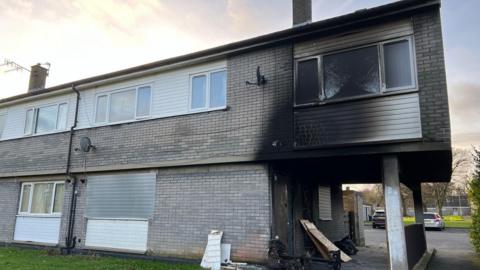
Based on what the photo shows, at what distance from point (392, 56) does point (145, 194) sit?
7680 millimetres

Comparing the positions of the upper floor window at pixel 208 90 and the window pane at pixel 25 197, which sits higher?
the upper floor window at pixel 208 90

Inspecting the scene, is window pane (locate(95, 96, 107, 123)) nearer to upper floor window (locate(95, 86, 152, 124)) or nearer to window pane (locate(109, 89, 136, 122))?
upper floor window (locate(95, 86, 152, 124))

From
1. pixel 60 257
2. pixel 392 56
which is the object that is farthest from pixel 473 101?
pixel 60 257

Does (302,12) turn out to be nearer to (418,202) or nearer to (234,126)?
(234,126)

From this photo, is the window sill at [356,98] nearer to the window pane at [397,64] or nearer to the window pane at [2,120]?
the window pane at [397,64]

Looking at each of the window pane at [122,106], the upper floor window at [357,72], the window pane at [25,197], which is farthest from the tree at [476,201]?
the window pane at [25,197]

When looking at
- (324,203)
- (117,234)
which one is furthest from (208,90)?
(324,203)

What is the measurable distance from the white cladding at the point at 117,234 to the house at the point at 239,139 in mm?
40

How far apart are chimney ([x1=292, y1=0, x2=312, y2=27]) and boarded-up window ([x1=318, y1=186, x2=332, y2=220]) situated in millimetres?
5849

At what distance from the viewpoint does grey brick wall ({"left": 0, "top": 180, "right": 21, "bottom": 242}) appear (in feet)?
45.6

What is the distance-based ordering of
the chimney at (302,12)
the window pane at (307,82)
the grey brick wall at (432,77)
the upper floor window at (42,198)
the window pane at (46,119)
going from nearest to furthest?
the grey brick wall at (432,77) < the window pane at (307,82) < the chimney at (302,12) < the upper floor window at (42,198) < the window pane at (46,119)

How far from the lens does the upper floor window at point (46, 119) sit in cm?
1349

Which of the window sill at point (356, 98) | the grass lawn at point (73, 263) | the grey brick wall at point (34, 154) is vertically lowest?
the grass lawn at point (73, 263)

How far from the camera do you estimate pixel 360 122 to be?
7969 millimetres
